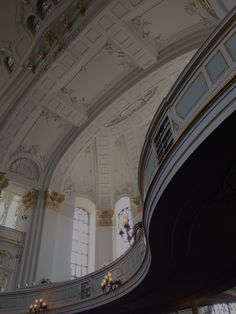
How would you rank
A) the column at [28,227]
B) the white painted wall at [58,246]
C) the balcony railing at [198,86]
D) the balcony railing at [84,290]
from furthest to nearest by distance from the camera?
1. the white painted wall at [58,246]
2. the column at [28,227]
3. the balcony railing at [84,290]
4. the balcony railing at [198,86]

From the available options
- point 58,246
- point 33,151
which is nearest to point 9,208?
point 33,151

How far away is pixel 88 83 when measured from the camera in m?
16.1

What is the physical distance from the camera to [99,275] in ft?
36.8

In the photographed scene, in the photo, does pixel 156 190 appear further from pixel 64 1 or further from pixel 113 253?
pixel 113 253

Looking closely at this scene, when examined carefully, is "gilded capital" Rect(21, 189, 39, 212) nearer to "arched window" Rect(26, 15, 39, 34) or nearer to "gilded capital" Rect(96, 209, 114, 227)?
"gilded capital" Rect(96, 209, 114, 227)

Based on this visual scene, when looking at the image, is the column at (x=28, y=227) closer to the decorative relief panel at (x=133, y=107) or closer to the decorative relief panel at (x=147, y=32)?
the decorative relief panel at (x=133, y=107)

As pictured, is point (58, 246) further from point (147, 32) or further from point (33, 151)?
point (147, 32)

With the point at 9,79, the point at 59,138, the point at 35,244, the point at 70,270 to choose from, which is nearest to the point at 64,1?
the point at 9,79

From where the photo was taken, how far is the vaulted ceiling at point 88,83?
44.3 ft

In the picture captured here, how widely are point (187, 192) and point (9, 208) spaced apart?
561 inches

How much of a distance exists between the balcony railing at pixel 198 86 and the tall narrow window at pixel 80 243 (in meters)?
12.4

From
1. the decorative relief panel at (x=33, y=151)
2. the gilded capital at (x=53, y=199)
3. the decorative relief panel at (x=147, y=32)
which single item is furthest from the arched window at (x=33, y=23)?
the gilded capital at (x=53, y=199)

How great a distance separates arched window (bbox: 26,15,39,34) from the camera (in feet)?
45.2

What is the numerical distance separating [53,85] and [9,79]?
1958 mm
